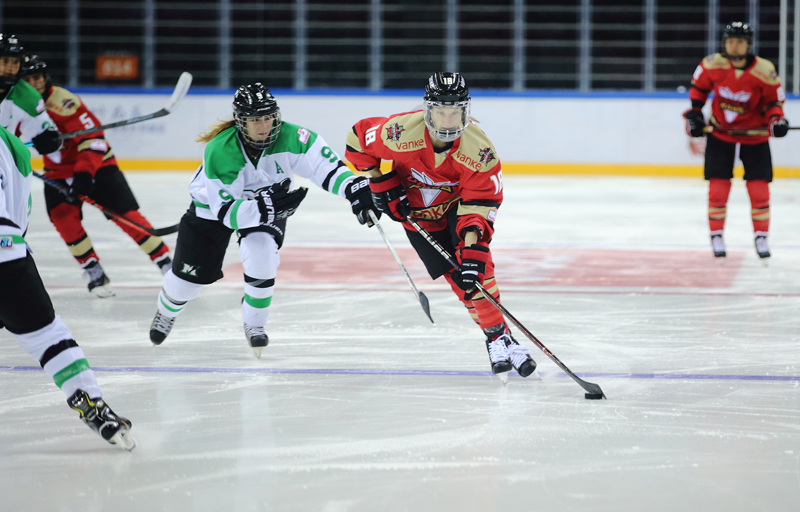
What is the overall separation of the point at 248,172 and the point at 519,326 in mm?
1039

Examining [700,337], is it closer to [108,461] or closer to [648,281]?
[648,281]

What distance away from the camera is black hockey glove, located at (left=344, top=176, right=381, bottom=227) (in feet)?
9.45

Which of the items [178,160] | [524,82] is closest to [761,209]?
[524,82]

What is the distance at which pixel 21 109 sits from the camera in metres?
3.91

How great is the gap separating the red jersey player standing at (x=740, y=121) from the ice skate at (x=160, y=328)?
11.0 ft

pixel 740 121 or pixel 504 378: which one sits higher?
pixel 740 121

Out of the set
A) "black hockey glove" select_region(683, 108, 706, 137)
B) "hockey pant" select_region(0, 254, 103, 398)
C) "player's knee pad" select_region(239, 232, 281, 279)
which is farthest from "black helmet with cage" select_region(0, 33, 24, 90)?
"black hockey glove" select_region(683, 108, 706, 137)

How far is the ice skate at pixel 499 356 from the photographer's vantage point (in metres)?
2.70

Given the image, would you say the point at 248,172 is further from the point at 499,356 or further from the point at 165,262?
the point at 165,262

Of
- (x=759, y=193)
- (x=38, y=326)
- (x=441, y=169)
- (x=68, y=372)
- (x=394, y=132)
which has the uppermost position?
(x=394, y=132)

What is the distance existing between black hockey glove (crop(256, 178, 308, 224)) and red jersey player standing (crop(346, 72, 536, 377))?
269 mm

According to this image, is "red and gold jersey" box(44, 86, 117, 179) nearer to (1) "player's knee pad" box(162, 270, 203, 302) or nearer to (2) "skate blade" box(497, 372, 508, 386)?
(1) "player's knee pad" box(162, 270, 203, 302)

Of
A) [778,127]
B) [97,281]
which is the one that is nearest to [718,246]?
[778,127]

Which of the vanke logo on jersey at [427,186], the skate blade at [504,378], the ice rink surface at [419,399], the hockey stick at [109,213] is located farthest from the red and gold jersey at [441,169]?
the hockey stick at [109,213]
